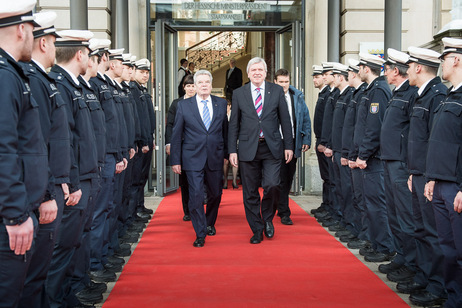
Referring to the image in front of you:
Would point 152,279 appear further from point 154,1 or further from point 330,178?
point 154,1

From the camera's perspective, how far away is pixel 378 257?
5.43 meters

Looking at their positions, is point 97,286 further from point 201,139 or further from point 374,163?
point 374,163

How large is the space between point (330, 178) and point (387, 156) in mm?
2854

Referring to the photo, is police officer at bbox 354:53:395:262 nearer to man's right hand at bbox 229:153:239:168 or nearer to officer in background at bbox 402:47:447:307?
officer in background at bbox 402:47:447:307

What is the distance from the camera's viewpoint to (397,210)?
4828 mm

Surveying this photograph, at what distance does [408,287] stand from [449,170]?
116 centimetres

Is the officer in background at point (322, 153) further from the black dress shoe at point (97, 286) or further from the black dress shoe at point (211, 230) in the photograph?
the black dress shoe at point (97, 286)

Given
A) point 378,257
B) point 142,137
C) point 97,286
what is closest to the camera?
point 97,286

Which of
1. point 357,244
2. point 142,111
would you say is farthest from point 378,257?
point 142,111

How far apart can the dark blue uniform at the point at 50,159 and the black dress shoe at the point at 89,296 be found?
1.03 m

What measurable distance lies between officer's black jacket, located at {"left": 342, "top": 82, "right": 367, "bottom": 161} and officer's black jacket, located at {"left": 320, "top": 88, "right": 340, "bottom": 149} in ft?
3.68

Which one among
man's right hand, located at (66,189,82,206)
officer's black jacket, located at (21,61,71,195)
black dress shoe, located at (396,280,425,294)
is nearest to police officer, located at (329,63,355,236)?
black dress shoe, located at (396,280,425,294)

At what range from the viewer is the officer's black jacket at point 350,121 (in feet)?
20.1

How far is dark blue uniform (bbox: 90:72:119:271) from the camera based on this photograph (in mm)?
4773
